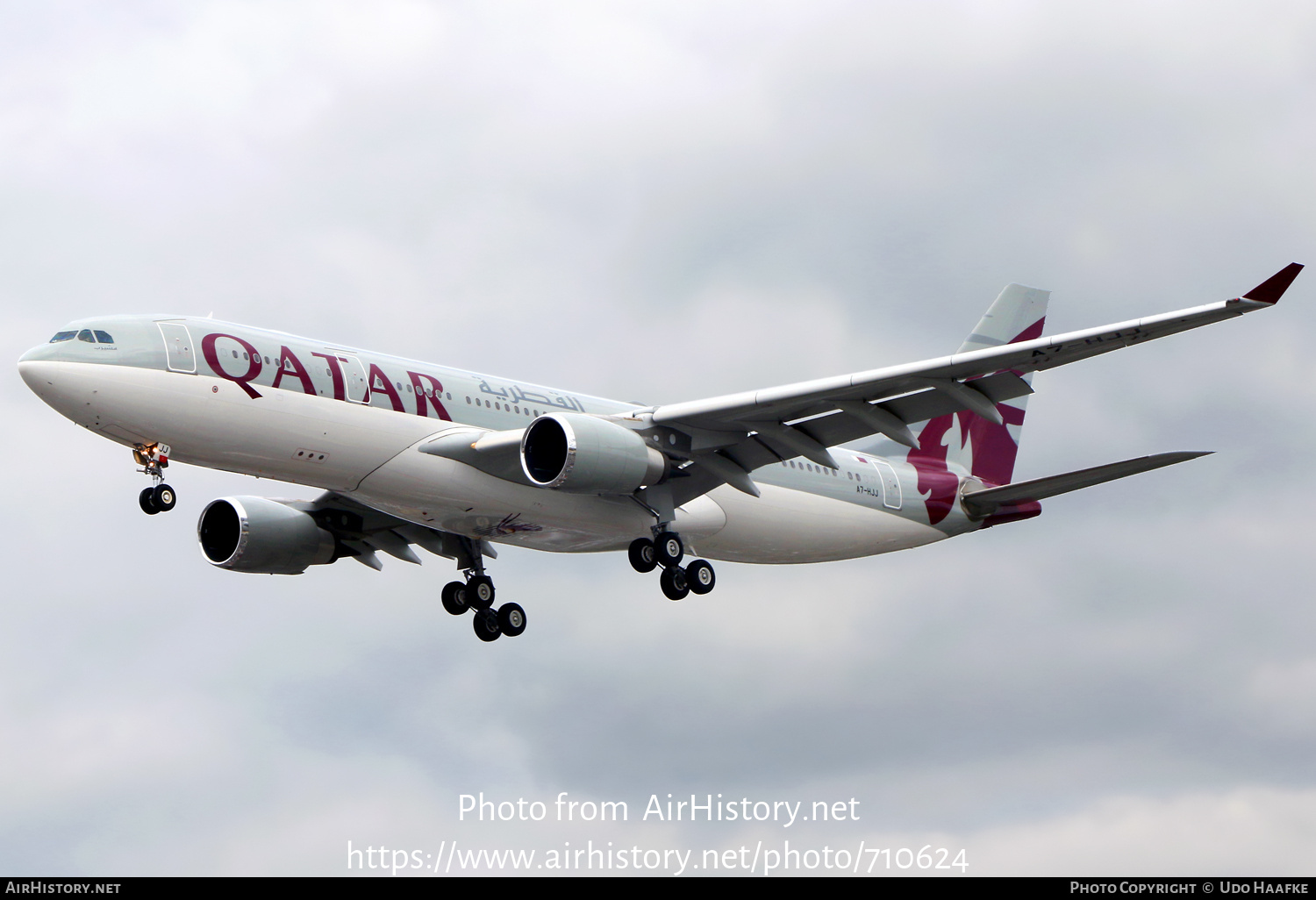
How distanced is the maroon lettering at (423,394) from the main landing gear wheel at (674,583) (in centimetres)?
633

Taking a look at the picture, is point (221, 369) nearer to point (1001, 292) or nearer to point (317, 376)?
point (317, 376)

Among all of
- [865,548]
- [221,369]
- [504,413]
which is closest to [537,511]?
[504,413]

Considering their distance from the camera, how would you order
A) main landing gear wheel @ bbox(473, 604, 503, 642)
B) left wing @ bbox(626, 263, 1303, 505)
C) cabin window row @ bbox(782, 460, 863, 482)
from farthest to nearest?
1. main landing gear wheel @ bbox(473, 604, 503, 642)
2. cabin window row @ bbox(782, 460, 863, 482)
3. left wing @ bbox(626, 263, 1303, 505)

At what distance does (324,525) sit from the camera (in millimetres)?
38312

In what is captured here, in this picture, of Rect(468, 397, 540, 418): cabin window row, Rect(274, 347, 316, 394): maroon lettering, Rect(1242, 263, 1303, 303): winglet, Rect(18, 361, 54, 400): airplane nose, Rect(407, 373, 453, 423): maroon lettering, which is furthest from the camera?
Rect(468, 397, 540, 418): cabin window row

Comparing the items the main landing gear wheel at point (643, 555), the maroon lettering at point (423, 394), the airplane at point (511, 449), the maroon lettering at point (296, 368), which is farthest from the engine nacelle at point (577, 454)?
the maroon lettering at point (296, 368)

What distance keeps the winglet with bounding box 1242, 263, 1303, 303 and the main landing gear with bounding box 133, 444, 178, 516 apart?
1954cm

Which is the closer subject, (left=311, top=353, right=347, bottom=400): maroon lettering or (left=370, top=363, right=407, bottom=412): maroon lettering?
(left=311, top=353, right=347, bottom=400): maroon lettering

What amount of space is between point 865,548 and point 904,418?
7.90 m

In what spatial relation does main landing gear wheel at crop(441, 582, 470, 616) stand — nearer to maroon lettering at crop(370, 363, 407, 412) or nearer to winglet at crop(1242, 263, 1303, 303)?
maroon lettering at crop(370, 363, 407, 412)

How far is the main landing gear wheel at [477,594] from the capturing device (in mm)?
38812

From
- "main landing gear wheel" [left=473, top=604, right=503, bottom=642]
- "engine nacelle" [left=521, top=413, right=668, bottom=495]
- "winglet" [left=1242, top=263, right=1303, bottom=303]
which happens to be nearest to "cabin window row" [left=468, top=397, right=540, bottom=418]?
"engine nacelle" [left=521, top=413, right=668, bottom=495]

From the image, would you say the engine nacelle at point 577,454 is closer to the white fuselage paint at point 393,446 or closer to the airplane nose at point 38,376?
the white fuselage paint at point 393,446

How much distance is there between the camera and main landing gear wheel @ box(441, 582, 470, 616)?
3891 centimetres
